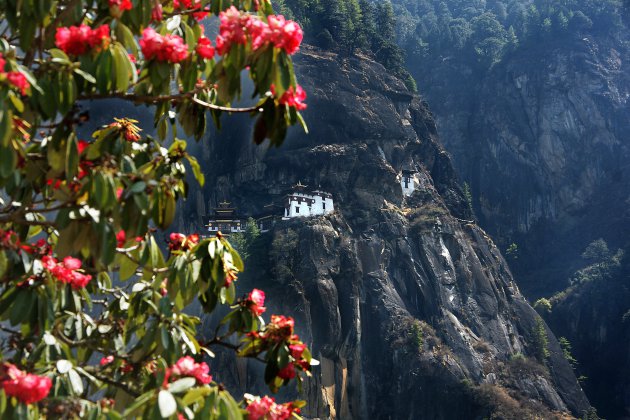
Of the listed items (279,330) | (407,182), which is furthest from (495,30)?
(279,330)

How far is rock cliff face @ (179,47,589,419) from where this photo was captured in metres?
50.2

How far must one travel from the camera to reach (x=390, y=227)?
56719 millimetres

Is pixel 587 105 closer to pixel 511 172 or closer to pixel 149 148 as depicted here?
pixel 511 172

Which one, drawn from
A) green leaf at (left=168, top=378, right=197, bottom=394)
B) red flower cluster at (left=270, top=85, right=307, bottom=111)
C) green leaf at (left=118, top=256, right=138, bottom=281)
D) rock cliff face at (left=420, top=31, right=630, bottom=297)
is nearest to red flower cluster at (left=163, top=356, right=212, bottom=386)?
green leaf at (left=168, top=378, right=197, bottom=394)

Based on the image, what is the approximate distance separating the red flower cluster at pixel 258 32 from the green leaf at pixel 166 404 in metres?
2.20

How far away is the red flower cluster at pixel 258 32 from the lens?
5371mm

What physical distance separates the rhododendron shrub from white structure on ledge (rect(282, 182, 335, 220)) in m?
48.1

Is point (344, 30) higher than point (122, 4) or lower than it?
higher

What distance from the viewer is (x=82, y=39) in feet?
18.0

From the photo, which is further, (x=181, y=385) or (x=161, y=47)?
(x=161, y=47)

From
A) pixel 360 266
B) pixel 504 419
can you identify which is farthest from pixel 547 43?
pixel 504 419

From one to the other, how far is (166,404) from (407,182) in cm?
5879

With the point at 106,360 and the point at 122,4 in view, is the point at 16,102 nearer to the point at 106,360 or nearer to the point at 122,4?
the point at 122,4

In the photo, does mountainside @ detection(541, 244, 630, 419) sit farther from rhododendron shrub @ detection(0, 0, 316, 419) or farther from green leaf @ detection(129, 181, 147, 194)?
green leaf @ detection(129, 181, 147, 194)
